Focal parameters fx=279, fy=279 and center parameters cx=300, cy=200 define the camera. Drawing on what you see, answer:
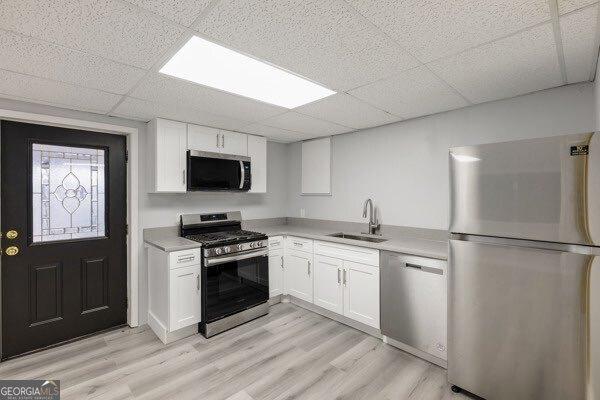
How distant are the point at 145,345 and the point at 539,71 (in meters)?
3.87

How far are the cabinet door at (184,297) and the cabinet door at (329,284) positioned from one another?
1.29 meters

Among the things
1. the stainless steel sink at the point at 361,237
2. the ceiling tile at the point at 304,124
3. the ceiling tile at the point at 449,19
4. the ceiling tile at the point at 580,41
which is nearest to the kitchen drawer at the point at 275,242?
the stainless steel sink at the point at 361,237

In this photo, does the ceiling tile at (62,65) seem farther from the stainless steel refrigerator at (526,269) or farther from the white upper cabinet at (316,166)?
the white upper cabinet at (316,166)

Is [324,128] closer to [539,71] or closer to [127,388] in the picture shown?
[539,71]

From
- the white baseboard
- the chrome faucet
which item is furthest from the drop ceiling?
the white baseboard

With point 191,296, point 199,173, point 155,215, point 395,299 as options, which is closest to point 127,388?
point 191,296

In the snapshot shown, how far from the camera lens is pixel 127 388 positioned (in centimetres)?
201

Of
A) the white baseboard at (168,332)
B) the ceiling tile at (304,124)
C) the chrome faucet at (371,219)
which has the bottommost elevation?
the white baseboard at (168,332)

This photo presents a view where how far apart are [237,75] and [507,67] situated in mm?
1792

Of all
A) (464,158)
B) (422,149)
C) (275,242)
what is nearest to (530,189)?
(464,158)

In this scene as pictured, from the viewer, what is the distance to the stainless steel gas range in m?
2.77

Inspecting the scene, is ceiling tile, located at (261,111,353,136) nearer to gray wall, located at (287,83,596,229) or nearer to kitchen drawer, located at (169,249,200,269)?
gray wall, located at (287,83,596,229)

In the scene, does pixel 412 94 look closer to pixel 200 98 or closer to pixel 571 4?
pixel 571 4

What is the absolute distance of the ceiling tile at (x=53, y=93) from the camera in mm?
1915
